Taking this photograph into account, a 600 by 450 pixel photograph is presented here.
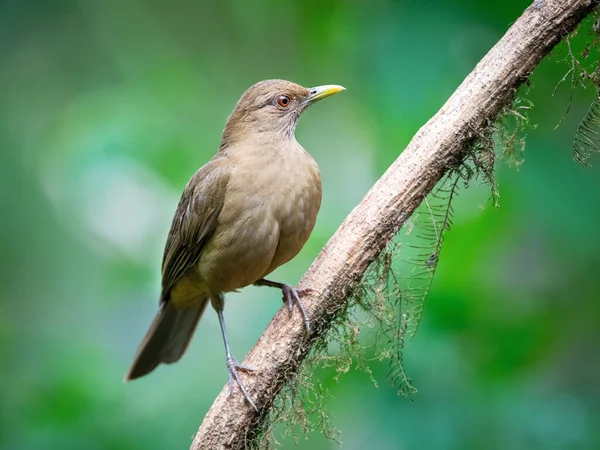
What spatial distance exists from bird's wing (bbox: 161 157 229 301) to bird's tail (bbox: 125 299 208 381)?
1.30ft

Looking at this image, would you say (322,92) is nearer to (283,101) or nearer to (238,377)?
(283,101)

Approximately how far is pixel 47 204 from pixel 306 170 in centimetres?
→ 238

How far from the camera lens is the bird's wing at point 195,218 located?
11.7ft

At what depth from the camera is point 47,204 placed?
5.04m

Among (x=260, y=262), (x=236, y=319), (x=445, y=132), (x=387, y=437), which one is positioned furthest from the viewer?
(x=236, y=319)

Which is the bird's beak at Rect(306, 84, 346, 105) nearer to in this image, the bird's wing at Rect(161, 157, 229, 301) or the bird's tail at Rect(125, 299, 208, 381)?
the bird's wing at Rect(161, 157, 229, 301)

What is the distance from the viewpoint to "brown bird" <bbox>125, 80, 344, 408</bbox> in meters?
3.42

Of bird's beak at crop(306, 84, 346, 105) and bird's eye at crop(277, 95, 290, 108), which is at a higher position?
bird's eye at crop(277, 95, 290, 108)

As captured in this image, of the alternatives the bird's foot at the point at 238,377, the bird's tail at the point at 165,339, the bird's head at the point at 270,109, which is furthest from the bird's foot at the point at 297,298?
the bird's tail at the point at 165,339

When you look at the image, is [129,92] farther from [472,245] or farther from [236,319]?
[472,245]

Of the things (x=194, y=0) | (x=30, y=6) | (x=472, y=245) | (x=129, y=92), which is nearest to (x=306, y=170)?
(x=472, y=245)

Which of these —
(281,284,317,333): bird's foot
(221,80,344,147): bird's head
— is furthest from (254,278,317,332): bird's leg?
(221,80,344,147): bird's head

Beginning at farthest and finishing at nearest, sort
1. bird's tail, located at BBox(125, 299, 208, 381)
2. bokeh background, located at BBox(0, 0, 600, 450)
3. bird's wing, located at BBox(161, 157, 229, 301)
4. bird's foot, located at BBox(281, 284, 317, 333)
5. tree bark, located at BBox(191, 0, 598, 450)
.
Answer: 1. bird's tail, located at BBox(125, 299, 208, 381)
2. bokeh background, located at BBox(0, 0, 600, 450)
3. bird's wing, located at BBox(161, 157, 229, 301)
4. bird's foot, located at BBox(281, 284, 317, 333)
5. tree bark, located at BBox(191, 0, 598, 450)

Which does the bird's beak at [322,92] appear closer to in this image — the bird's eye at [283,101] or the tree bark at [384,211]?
the bird's eye at [283,101]
